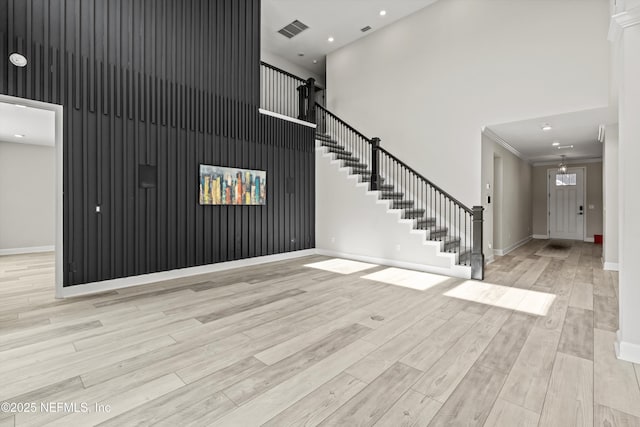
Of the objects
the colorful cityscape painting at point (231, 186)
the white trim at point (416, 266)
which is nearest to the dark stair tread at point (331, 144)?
the colorful cityscape painting at point (231, 186)

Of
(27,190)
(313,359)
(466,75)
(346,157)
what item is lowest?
(313,359)

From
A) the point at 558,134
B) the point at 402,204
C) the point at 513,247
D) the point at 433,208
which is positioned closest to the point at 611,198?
the point at 558,134

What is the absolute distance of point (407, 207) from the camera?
6.82m

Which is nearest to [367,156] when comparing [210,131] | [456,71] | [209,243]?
[456,71]

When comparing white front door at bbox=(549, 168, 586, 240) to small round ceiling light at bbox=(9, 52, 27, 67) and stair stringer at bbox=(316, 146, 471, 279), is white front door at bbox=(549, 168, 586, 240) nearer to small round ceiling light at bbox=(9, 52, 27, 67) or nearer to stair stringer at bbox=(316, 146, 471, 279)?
stair stringer at bbox=(316, 146, 471, 279)

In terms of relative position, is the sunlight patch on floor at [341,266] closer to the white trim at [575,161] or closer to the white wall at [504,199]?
the white wall at [504,199]

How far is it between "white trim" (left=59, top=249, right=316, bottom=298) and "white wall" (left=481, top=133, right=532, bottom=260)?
15.3ft

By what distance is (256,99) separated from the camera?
6.33m

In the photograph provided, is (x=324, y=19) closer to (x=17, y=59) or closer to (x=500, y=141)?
(x=500, y=141)

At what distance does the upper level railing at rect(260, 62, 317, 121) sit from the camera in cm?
795

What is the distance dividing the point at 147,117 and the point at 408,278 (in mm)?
4988

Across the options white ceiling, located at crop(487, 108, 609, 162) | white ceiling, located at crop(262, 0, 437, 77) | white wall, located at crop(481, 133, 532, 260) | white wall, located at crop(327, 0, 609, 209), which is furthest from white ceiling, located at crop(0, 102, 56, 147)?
white ceiling, located at crop(487, 108, 609, 162)

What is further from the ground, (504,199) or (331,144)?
(331,144)

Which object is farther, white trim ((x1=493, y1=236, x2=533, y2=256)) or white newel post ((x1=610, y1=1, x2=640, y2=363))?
white trim ((x1=493, y1=236, x2=533, y2=256))
